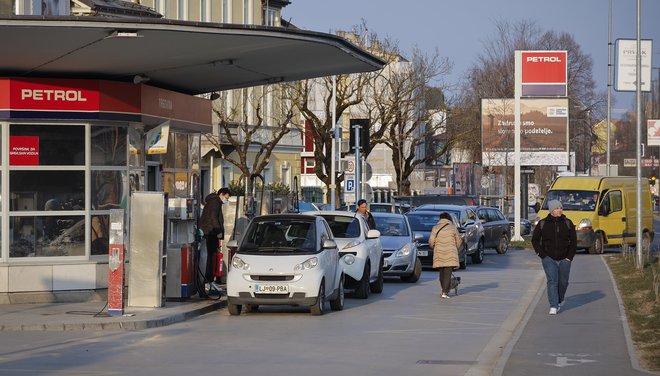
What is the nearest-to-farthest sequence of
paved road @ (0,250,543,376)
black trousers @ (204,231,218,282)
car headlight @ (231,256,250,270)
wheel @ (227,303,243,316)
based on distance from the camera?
1. paved road @ (0,250,543,376)
2. car headlight @ (231,256,250,270)
3. wheel @ (227,303,243,316)
4. black trousers @ (204,231,218,282)

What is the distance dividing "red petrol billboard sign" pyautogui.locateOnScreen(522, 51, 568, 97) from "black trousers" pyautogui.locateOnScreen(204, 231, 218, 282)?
32.7 m

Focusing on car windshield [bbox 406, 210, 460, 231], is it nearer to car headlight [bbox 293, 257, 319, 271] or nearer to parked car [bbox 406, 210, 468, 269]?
parked car [bbox 406, 210, 468, 269]

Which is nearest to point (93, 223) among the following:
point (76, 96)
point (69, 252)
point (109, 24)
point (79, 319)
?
point (69, 252)

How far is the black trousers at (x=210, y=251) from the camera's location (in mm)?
21375

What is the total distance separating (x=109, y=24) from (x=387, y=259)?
1229 centimetres

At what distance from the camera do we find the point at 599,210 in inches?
1619

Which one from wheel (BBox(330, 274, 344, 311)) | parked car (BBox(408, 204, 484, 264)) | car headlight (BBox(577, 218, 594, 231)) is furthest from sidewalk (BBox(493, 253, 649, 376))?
car headlight (BBox(577, 218, 594, 231))

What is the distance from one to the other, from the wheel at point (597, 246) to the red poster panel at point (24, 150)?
82.1 feet

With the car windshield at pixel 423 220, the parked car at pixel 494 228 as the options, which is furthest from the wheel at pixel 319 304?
the parked car at pixel 494 228

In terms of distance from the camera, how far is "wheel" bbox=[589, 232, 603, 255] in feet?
134

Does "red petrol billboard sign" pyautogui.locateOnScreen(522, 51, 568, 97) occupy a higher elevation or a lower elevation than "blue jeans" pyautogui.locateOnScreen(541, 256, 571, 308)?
higher

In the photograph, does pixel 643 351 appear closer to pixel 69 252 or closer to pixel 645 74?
pixel 69 252

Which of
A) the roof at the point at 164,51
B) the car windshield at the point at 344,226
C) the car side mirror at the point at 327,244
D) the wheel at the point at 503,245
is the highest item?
the roof at the point at 164,51

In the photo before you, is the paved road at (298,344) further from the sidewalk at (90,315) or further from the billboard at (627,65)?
the billboard at (627,65)
